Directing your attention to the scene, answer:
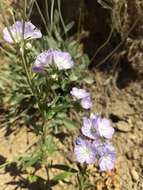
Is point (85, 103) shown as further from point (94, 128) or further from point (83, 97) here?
point (94, 128)

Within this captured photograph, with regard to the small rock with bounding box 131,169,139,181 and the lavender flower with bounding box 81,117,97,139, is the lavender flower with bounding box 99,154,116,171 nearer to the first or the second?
the lavender flower with bounding box 81,117,97,139

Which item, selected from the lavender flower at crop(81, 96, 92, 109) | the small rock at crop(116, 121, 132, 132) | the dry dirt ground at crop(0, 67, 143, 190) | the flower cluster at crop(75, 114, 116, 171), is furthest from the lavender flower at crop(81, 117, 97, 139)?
the small rock at crop(116, 121, 132, 132)

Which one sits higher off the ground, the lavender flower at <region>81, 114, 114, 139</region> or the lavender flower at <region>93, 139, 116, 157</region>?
the lavender flower at <region>81, 114, 114, 139</region>

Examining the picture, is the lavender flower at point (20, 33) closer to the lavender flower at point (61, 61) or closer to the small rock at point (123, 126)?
the lavender flower at point (61, 61)

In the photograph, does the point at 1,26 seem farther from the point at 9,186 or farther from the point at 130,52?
the point at 9,186

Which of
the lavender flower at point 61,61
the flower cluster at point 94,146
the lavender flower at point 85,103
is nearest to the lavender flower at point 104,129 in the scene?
the flower cluster at point 94,146

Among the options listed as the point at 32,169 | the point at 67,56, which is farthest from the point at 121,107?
the point at 67,56

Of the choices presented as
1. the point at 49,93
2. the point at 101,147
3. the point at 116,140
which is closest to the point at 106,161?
the point at 101,147
